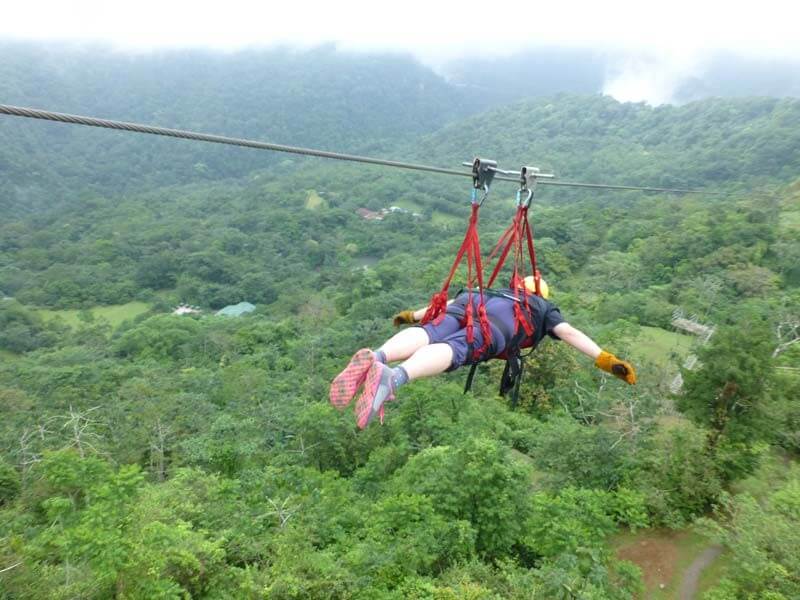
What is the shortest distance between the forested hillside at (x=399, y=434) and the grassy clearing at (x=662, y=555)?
0.12m

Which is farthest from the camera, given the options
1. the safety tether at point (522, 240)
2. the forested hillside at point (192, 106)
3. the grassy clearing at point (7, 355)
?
the forested hillside at point (192, 106)

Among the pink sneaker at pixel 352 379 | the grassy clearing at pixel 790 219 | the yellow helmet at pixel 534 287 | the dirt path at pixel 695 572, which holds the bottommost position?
the dirt path at pixel 695 572

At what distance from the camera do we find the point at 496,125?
286ft

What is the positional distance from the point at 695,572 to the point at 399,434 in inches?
210

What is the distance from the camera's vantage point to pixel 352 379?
2.90m

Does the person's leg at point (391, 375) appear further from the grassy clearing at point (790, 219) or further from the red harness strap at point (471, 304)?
the grassy clearing at point (790, 219)

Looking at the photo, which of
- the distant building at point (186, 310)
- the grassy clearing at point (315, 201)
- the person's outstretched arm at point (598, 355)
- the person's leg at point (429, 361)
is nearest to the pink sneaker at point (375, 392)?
the person's leg at point (429, 361)

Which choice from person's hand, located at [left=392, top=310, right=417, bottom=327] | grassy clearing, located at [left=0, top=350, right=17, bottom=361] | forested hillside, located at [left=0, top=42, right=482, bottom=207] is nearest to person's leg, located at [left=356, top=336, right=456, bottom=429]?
person's hand, located at [left=392, top=310, right=417, bottom=327]

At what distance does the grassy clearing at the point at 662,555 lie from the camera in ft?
22.5

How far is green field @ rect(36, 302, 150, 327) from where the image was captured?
1356 inches

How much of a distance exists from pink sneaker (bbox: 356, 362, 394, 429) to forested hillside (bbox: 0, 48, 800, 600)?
3.61 m

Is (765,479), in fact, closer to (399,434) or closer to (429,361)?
(399,434)

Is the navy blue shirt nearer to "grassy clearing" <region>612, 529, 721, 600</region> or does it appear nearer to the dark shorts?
the dark shorts

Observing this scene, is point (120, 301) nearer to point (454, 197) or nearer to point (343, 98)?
point (454, 197)
